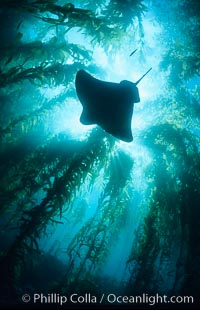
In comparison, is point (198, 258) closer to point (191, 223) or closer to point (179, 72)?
point (191, 223)

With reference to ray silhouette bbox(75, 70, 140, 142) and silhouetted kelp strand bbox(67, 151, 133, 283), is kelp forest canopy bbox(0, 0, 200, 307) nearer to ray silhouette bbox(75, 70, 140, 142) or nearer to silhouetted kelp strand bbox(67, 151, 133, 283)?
silhouetted kelp strand bbox(67, 151, 133, 283)

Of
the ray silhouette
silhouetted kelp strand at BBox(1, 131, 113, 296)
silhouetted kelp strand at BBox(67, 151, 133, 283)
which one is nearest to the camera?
silhouetted kelp strand at BBox(1, 131, 113, 296)

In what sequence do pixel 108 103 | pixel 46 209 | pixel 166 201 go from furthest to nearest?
pixel 166 201 → pixel 46 209 → pixel 108 103

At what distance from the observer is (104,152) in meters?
7.26

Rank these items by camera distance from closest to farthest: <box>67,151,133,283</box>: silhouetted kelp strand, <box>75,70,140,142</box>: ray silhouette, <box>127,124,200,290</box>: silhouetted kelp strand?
<box>75,70,140,142</box>: ray silhouette
<box>127,124,200,290</box>: silhouetted kelp strand
<box>67,151,133,283</box>: silhouetted kelp strand

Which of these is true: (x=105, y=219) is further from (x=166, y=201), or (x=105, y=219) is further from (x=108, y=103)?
(x=108, y=103)

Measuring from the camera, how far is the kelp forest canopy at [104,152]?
19.9 feet

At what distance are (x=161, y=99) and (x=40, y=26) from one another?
6.01m

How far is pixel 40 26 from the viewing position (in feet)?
31.6

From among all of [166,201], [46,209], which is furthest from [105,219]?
[46,209]

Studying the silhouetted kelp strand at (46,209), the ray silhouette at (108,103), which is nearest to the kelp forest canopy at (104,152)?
the silhouetted kelp strand at (46,209)

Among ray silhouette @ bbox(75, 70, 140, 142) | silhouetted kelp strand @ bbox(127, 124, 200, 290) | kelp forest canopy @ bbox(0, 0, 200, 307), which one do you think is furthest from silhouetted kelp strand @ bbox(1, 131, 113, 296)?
silhouetted kelp strand @ bbox(127, 124, 200, 290)

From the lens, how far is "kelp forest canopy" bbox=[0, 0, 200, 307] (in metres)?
6.06

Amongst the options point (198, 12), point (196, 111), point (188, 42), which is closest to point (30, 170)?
point (196, 111)
